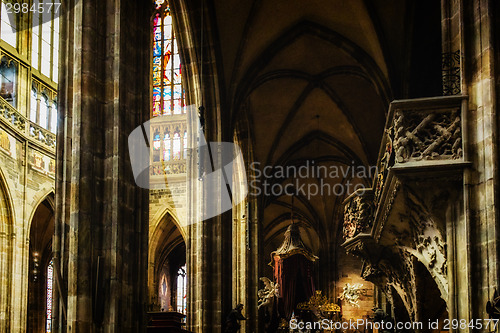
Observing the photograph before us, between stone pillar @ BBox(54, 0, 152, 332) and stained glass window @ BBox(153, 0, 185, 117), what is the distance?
1425 cm

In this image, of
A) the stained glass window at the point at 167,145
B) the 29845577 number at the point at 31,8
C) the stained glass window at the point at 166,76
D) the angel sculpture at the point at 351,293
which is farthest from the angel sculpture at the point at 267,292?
the 29845577 number at the point at 31,8

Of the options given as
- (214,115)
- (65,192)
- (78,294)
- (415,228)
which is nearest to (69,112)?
(65,192)

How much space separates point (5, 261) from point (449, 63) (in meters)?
14.6

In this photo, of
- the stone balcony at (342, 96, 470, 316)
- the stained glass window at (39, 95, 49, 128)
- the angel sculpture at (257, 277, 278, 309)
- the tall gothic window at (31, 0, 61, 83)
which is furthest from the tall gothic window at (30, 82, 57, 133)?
the stone balcony at (342, 96, 470, 316)

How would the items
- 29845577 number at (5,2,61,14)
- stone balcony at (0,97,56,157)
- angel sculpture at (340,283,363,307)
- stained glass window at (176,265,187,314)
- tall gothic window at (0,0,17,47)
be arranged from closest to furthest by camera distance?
stone balcony at (0,97,56,157) → tall gothic window at (0,0,17,47) → 29845577 number at (5,2,61,14) → angel sculpture at (340,283,363,307) → stained glass window at (176,265,187,314)

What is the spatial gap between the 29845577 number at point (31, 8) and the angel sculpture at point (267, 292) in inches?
431

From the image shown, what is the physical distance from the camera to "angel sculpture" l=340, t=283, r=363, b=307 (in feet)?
91.5

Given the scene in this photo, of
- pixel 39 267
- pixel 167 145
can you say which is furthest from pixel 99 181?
pixel 39 267

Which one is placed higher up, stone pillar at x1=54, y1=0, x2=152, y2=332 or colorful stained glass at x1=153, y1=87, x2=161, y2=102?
colorful stained glass at x1=153, y1=87, x2=161, y2=102

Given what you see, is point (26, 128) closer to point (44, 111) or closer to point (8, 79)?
point (8, 79)

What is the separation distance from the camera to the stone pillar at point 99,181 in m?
9.66

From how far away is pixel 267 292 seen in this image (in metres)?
24.1

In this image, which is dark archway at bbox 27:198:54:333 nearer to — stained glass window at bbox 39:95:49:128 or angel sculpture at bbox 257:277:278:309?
stained glass window at bbox 39:95:49:128

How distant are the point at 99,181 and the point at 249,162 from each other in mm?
14442
